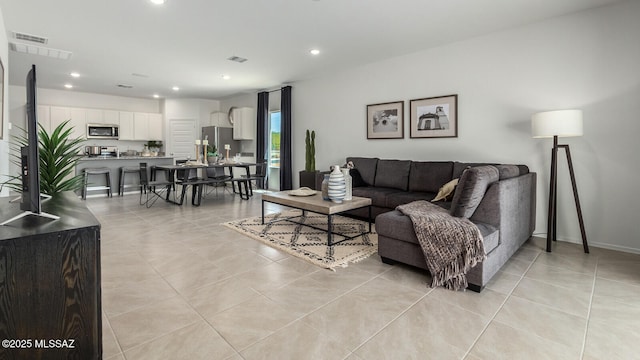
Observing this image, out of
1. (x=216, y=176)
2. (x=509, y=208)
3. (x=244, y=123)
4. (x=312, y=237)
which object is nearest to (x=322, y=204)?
(x=312, y=237)

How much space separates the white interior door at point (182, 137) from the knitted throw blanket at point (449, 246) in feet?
26.9

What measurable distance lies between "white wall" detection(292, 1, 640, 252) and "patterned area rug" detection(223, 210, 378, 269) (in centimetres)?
174

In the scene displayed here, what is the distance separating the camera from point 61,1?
3.22 meters

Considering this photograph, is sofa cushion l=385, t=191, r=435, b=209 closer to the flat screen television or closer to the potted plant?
the potted plant

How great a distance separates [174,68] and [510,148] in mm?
5580

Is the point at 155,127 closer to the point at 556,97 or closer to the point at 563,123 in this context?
the point at 556,97

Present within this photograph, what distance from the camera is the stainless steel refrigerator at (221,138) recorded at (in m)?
8.86

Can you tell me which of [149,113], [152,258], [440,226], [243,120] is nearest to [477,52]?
[440,226]

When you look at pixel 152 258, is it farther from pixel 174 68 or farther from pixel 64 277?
pixel 174 68

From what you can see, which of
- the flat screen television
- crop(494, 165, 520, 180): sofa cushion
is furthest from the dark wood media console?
crop(494, 165, 520, 180): sofa cushion

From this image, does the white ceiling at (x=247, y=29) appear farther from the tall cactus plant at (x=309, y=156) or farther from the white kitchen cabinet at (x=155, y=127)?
the white kitchen cabinet at (x=155, y=127)

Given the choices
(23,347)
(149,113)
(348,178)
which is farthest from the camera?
(149,113)

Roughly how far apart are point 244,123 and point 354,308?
713 cm

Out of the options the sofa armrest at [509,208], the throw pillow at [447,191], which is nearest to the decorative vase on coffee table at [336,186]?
the throw pillow at [447,191]
